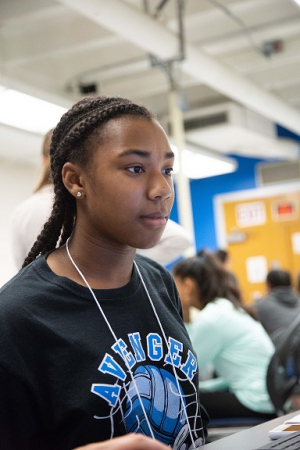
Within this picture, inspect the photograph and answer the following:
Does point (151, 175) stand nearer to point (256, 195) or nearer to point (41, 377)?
point (41, 377)

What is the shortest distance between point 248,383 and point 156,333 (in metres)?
1.97

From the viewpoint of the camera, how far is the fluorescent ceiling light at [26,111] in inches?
191

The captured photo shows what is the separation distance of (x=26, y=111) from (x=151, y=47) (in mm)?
1274

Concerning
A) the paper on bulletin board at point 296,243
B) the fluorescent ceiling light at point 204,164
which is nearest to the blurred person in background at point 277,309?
the fluorescent ceiling light at point 204,164

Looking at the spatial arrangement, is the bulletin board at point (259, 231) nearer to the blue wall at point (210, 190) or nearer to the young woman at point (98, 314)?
the blue wall at point (210, 190)

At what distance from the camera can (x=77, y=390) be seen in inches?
41.1

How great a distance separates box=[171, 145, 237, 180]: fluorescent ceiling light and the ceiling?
620 millimetres

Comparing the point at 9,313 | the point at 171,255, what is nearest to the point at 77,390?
the point at 9,313

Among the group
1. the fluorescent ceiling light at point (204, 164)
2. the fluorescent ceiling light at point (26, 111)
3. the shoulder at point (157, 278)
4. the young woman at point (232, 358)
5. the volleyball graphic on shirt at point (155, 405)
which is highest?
the fluorescent ceiling light at point (26, 111)

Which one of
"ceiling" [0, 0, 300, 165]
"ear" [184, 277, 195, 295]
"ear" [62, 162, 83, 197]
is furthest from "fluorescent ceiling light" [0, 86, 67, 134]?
"ear" [62, 162, 83, 197]

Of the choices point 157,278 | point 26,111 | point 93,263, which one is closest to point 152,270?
point 157,278

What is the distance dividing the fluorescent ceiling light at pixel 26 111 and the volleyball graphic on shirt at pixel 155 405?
368 centimetres

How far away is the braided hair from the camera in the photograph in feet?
3.88

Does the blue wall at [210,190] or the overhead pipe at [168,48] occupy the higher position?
the overhead pipe at [168,48]
